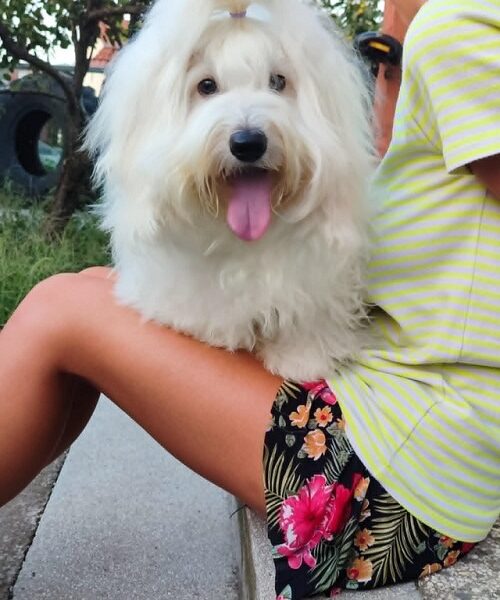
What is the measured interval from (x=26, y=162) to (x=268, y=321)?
5.58m

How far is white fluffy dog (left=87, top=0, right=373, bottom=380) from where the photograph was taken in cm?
131

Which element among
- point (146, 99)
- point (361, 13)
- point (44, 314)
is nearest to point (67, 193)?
point (361, 13)

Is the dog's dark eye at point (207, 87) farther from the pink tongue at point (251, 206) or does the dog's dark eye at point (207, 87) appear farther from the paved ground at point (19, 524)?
the paved ground at point (19, 524)

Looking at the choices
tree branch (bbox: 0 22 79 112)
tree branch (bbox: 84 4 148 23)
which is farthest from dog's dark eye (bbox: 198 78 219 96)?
tree branch (bbox: 0 22 79 112)

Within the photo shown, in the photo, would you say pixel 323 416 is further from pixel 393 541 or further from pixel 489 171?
pixel 489 171

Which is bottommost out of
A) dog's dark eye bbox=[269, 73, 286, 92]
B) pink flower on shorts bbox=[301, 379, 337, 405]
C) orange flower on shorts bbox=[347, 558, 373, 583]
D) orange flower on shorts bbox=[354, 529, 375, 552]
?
orange flower on shorts bbox=[347, 558, 373, 583]

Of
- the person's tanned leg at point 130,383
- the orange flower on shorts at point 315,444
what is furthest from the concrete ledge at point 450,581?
the orange flower on shorts at point 315,444

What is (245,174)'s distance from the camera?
1.32 m

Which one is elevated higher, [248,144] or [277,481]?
[248,144]

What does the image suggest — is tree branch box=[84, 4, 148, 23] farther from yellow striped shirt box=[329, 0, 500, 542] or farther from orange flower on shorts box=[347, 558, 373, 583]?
orange flower on shorts box=[347, 558, 373, 583]

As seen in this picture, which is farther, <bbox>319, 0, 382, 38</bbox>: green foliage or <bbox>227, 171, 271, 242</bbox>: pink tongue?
<bbox>319, 0, 382, 38</bbox>: green foliage

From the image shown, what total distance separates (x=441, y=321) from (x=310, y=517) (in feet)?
1.26

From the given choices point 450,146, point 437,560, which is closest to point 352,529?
point 437,560

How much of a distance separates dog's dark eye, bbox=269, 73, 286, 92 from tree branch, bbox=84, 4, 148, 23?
2.64m
